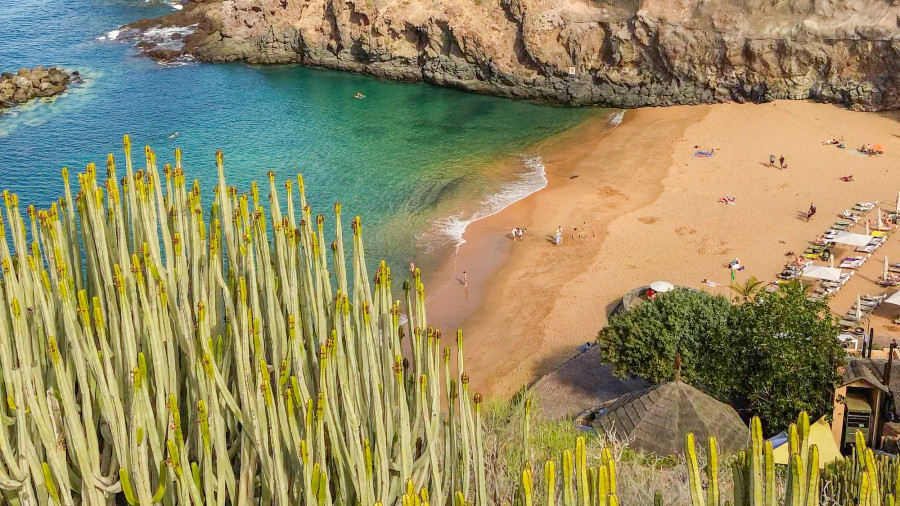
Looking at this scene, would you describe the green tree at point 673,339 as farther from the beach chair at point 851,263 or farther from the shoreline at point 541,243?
the beach chair at point 851,263

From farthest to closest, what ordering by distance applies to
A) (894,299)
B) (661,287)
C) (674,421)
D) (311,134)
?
(311,134) → (661,287) → (894,299) → (674,421)

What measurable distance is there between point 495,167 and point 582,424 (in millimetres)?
25845

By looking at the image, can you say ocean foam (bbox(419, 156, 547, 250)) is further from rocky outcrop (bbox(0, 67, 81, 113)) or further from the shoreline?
rocky outcrop (bbox(0, 67, 81, 113))

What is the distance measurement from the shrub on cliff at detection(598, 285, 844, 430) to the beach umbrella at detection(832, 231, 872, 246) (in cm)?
1046

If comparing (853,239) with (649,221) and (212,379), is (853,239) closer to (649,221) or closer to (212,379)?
(649,221)

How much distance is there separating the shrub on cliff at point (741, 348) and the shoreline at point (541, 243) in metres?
4.52

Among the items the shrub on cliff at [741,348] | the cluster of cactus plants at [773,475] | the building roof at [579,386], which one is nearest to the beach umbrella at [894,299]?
the shrub on cliff at [741,348]

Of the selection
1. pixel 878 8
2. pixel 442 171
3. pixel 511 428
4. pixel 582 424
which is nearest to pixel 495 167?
pixel 442 171

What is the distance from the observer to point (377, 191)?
46062 millimetres

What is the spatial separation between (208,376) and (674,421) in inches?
522

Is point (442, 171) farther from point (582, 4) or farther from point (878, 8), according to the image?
point (878, 8)

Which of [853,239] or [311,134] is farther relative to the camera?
[311,134]

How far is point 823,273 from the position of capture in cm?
3262

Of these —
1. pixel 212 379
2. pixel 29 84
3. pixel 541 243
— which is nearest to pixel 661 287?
pixel 541 243
